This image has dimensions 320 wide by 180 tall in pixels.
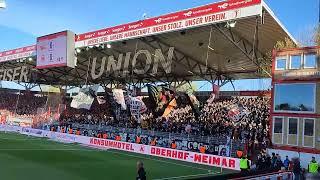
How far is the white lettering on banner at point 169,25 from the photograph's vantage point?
26.2 meters

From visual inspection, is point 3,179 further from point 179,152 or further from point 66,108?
point 66,108

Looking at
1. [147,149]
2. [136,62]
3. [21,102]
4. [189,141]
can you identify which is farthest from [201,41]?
[21,102]

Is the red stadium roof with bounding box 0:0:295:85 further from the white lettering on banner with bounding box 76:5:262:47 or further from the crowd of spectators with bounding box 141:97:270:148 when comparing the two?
the crowd of spectators with bounding box 141:97:270:148

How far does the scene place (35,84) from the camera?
222 feet

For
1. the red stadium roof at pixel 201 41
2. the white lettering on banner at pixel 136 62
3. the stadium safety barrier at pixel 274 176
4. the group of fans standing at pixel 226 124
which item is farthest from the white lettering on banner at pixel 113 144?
the stadium safety barrier at pixel 274 176

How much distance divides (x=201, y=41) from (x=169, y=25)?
11.1 ft

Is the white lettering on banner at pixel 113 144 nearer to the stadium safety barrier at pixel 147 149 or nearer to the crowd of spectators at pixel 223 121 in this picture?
the stadium safety barrier at pixel 147 149

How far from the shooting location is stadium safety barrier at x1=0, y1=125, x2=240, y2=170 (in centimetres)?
2884

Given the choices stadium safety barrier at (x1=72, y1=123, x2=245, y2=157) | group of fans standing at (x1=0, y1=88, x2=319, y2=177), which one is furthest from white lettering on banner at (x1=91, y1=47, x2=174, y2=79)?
stadium safety barrier at (x1=72, y1=123, x2=245, y2=157)

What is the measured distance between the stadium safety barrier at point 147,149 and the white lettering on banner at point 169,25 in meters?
8.48

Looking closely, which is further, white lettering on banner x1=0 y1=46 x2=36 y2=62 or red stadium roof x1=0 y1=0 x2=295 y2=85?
white lettering on banner x1=0 y1=46 x2=36 y2=62

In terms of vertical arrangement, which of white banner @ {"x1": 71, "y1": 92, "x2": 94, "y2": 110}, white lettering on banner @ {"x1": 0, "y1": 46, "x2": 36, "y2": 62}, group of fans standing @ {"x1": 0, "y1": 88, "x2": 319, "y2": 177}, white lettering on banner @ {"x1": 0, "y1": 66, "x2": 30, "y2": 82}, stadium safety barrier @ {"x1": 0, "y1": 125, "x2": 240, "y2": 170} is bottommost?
stadium safety barrier @ {"x1": 0, "y1": 125, "x2": 240, "y2": 170}

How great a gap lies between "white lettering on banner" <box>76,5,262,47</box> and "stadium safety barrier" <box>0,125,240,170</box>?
27.8ft

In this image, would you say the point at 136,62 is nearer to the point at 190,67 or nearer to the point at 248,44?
the point at 190,67
